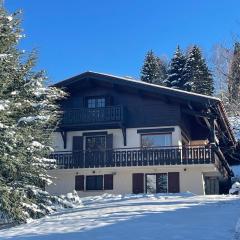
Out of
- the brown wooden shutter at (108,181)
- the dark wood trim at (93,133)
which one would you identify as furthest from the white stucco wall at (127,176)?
the dark wood trim at (93,133)

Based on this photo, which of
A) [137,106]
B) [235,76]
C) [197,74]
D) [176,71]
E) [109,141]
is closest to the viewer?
[235,76]

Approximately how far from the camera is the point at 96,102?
34.3m

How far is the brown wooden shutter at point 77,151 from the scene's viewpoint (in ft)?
106

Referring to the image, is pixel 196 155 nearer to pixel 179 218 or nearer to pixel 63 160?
pixel 63 160

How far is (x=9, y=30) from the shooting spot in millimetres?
20047

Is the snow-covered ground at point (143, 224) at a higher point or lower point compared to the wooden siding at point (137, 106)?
lower

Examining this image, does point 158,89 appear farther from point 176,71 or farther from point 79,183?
point 176,71

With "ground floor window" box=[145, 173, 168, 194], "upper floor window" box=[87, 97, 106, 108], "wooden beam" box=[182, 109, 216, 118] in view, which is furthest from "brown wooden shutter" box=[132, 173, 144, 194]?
"upper floor window" box=[87, 97, 106, 108]

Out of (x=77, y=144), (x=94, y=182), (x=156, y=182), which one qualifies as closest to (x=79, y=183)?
(x=94, y=182)

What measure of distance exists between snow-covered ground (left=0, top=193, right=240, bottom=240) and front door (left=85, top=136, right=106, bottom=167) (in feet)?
39.2

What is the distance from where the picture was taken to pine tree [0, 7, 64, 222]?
60.7ft

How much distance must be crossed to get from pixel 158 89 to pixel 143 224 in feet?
55.8

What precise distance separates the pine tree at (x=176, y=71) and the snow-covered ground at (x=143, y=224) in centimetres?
4171

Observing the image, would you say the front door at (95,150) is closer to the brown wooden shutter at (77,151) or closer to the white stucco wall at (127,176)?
the brown wooden shutter at (77,151)
